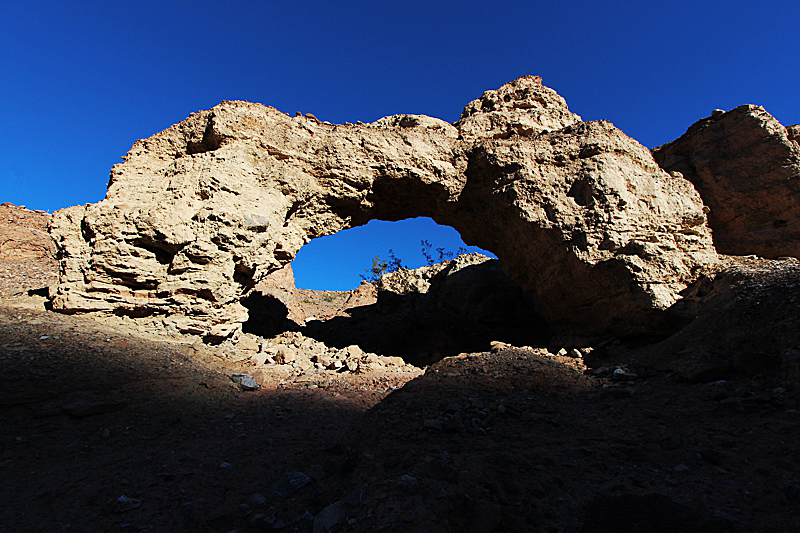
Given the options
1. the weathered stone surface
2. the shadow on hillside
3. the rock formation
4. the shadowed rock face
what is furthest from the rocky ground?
the weathered stone surface

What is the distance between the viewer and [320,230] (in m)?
9.59

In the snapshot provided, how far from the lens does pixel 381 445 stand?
147 inches

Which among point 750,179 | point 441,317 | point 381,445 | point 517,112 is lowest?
point 381,445

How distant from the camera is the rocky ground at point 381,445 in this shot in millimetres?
2721

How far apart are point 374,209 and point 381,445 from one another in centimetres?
752

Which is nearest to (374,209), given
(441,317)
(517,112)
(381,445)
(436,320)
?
(517,112)

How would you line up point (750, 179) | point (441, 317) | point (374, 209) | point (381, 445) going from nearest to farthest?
point (381, 445)
point (374, 209)
point (750, 179)
point (441, 317)

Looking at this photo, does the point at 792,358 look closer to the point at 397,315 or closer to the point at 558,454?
the point at 558,454

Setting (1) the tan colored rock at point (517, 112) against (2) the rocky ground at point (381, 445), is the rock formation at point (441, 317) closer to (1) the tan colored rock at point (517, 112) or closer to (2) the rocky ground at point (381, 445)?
(2) the rocky ground at point (381, 445)

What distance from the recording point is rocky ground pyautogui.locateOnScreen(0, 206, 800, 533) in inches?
107

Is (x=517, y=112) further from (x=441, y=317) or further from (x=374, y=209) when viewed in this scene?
(x=441, y=317)

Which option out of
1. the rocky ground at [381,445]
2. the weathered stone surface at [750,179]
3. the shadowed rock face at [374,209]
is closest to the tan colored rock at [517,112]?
the shadowed rock face at [374,209]

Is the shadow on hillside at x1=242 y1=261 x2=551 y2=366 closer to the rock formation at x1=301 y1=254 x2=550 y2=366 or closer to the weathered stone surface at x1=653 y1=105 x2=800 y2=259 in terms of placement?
the rock formation at x1=301 y1=254 x2=550 y2=366

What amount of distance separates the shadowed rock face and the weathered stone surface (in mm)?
4141
